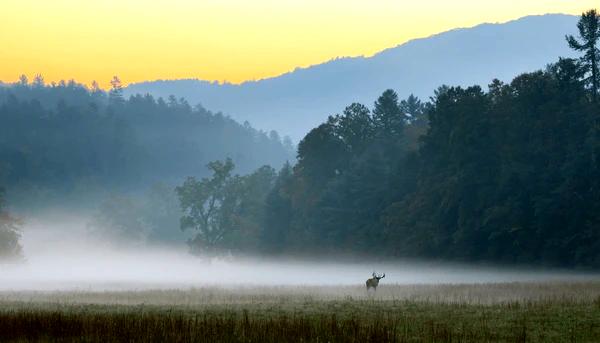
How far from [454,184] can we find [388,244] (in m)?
14.6

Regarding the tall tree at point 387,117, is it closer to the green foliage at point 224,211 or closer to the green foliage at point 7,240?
the green foliage at point 224,211

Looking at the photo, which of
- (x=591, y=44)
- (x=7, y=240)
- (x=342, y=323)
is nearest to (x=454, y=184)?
(x=591, y=44)

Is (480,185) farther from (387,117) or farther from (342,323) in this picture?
(342,323)

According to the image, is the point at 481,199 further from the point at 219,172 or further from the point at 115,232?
the point at 115,232

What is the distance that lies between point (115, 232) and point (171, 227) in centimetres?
3883

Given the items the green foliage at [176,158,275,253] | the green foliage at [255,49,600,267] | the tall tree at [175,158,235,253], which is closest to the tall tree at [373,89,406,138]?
the green foliage at [255,49,600,267]

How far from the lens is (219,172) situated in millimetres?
124625

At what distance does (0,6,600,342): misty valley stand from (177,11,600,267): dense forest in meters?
0.19

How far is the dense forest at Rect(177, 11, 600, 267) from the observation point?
248 feet

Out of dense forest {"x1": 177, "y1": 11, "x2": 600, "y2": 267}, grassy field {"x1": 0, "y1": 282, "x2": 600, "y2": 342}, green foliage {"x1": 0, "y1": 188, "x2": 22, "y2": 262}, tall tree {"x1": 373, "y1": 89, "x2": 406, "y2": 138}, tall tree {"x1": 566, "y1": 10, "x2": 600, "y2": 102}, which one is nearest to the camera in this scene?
grassy field {"x1": 0, "y1": 282, "x2": 600, "y2": 342}

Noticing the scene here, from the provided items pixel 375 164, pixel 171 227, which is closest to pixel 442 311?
pixel 375 164

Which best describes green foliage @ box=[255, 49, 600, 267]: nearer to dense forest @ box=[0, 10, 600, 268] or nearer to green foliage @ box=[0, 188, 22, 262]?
dense forest @ box=[0, 10, 600, 268]

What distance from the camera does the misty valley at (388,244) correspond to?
26.3 metres

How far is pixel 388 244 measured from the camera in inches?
3910
